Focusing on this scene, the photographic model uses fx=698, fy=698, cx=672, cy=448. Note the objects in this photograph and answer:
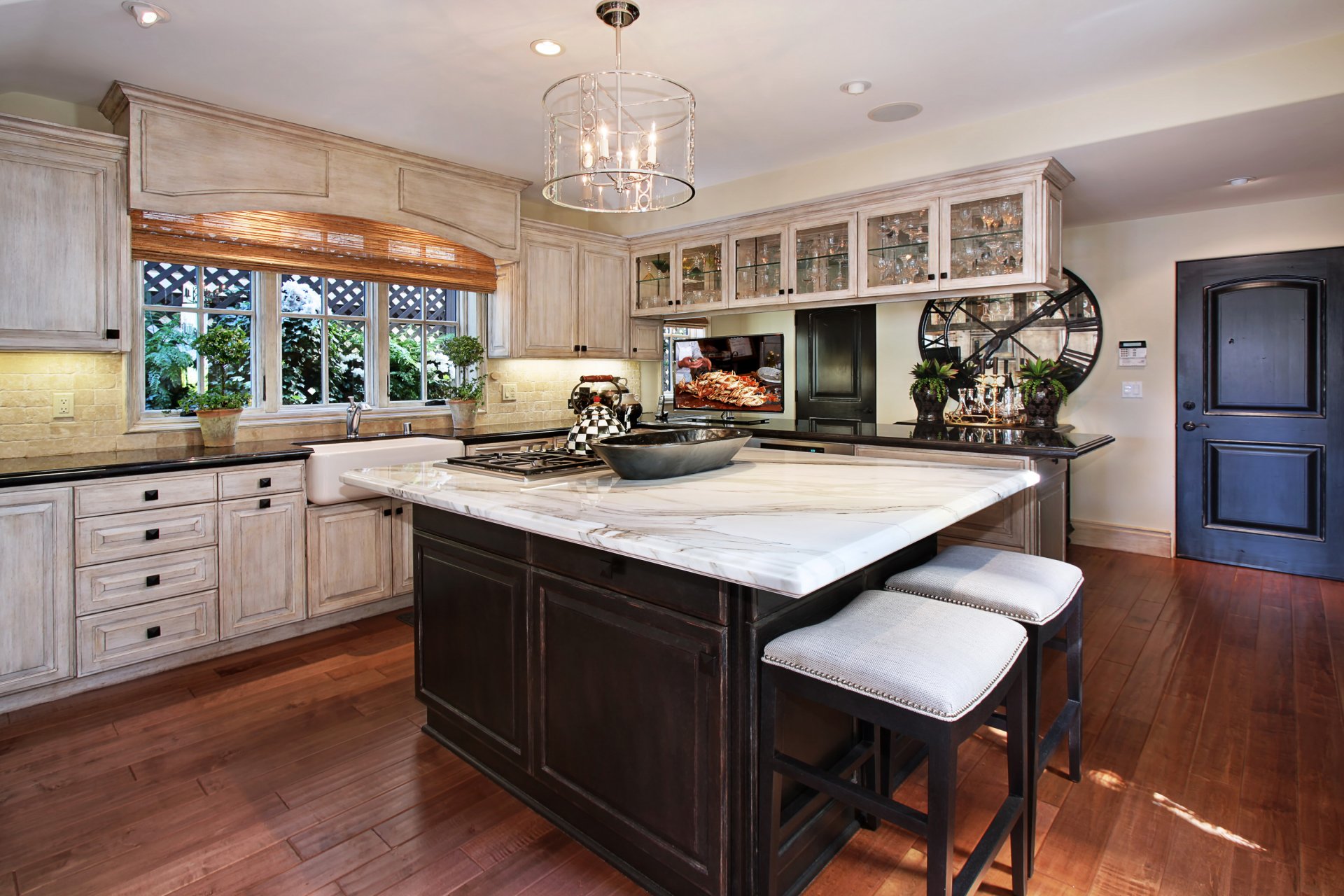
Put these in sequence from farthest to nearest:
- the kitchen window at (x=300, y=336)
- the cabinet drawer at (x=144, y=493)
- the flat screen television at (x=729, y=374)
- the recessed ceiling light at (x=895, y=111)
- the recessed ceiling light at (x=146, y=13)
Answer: the flat screen television at (x=729, y=374) < the kitchen window at (x=300, y=336) < the recessed ceiling light at (x=895, y=111) < the cabinet drawer at (x=144, y=493) < the recessed ceiling light at (x=146, y=13)

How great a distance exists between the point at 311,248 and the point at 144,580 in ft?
6.13

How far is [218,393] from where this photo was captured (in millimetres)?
3541

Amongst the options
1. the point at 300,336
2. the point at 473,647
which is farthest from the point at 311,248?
the point at 473,647

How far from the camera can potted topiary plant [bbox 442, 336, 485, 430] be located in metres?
4.55

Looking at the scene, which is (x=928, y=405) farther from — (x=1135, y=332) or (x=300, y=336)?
(x=300, y=336)

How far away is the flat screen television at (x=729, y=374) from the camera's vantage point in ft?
17.4

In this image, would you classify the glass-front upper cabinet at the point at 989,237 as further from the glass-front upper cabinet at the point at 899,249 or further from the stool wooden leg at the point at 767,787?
the stool wooden leg at the point at 767,787

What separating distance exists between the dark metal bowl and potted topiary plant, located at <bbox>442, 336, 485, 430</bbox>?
2.56 m

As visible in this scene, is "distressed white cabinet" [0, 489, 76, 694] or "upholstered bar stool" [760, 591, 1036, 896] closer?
"upholstered bar stool" [760, 591, 1036, 896]

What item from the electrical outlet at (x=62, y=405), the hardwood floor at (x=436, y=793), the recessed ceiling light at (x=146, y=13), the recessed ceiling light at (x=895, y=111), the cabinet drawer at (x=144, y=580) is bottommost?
the hardwood floor at (x=436, y=793)

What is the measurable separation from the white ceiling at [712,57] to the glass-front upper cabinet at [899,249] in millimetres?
461

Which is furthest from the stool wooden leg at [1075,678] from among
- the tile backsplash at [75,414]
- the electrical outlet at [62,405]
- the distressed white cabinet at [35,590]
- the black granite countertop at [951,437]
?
the electrical outlet at [62,405]

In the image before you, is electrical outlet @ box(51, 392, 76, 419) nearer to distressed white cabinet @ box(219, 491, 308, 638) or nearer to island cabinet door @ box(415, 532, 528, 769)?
distressed white cabinet @ box(219, 491, 308, 638)

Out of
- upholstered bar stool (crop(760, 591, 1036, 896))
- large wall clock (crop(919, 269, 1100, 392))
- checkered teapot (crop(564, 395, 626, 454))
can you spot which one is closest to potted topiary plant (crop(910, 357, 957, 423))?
large wall clock (crop(919, 269, 1100, 392))
